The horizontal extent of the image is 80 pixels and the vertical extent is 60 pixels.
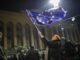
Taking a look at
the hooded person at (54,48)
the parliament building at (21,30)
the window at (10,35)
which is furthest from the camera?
the window at (10,35)

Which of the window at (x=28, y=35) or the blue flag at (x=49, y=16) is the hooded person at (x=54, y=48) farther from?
the window at (x=28, y=35)

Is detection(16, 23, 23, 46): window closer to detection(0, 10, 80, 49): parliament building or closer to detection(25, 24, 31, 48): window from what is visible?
detection(0, 10, 80, 49): parliament building

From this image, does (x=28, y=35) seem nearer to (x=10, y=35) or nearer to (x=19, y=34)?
Result: (x=19, y=34)

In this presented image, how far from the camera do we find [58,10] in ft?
31.8

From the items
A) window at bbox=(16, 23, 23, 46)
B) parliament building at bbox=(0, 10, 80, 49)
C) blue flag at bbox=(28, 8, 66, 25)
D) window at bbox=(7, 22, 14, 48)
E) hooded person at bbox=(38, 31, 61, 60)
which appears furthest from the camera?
window at bbox=(16, 23, 23, 46)

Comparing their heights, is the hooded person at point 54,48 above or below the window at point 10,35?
below

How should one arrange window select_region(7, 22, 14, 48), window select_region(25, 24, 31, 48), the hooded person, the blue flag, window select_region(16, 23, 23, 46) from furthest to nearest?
window select_region(25, 24, 31, 48), window select_region(16, 23, 23, 46), window select_region(7, 22, 14, 48), the blue flag, the hooded person

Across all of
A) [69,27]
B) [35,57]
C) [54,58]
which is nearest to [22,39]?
[35,57]

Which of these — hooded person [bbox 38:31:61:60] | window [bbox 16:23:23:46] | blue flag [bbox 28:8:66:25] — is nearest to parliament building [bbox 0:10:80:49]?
window [bbox 16:23:23:46]

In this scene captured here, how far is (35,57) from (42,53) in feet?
7.06

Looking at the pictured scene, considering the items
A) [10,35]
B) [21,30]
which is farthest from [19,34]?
[10,35]

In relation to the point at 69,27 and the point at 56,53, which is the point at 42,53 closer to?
the point at 69,27

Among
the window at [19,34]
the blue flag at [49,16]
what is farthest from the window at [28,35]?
the blue flag at [49,16]

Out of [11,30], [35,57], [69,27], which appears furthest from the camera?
[69,27]
